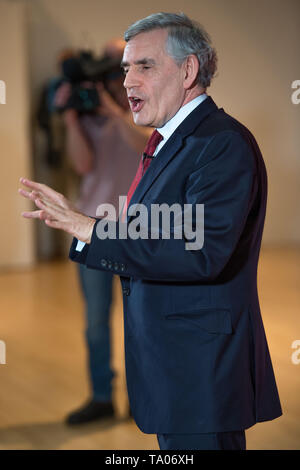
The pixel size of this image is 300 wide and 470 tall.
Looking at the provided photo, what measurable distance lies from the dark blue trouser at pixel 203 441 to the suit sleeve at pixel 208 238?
0.35 meters

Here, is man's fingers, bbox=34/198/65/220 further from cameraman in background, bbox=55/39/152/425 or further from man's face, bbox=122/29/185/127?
cameraman in background, bbox=55/39/152/425

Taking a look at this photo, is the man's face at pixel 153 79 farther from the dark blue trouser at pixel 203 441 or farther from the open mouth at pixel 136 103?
the dark blue trouser at pixel 203 441

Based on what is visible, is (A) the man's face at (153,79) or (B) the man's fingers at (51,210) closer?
(B) the man's fingers at (51,210)

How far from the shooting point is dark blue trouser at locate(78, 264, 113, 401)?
2498mm

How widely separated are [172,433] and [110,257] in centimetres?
40

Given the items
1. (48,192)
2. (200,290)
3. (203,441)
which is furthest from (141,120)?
(203,441)

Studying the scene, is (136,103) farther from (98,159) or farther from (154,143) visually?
(98,159)

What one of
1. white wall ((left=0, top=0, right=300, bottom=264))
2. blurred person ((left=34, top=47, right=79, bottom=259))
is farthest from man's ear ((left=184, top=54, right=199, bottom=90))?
blurred person ((left=34, top=47, right=79, bottom=259))

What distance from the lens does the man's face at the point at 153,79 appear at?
4.10 feet

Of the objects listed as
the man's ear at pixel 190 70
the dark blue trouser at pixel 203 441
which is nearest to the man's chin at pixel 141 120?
the man's ear at pixel 190 70

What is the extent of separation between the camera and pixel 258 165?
1.21 metres

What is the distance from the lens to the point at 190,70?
1265 mm
